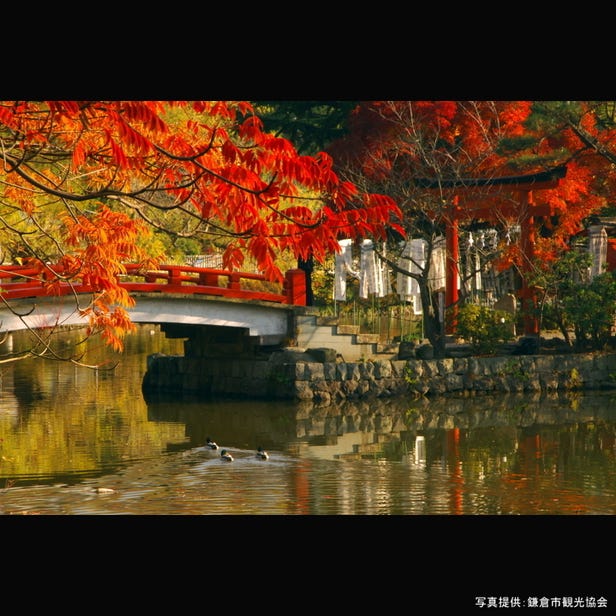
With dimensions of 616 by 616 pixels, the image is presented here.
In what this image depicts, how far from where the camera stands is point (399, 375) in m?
26.4

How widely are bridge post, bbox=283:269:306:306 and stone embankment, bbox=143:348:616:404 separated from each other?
1331 mm

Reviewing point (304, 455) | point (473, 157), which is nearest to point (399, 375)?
point (473, 157)

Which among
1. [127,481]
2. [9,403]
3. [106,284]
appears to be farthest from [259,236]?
[9,403]

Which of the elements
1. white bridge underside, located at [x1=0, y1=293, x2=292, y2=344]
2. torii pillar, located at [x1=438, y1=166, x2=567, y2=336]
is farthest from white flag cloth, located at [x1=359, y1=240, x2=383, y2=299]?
white bridge underside, located at [x1=0, y1=293, x2=292, y2=344]

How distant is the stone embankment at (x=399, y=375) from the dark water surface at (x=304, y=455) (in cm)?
44

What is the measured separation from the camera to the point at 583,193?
29531 mm

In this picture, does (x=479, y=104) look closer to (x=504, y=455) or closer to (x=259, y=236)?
(x=504, y=455)

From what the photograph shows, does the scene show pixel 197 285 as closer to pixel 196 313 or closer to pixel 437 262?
pixel 196 313

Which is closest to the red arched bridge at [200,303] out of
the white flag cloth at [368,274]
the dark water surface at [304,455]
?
the dark water surface at [304,455]

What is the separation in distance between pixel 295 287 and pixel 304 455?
340 inches

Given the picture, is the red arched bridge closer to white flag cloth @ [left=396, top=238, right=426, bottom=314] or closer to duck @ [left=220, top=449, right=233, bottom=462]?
white flag cloth @ [left=396, top=238, right=426, bottom=314]

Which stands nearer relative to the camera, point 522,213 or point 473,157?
point 522,213

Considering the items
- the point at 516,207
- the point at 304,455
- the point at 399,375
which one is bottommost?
the point at 304,455

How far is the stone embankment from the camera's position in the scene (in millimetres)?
25969
